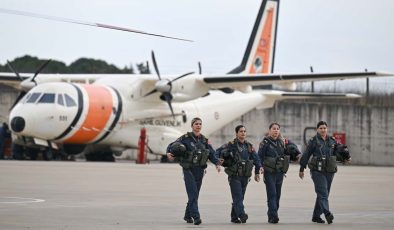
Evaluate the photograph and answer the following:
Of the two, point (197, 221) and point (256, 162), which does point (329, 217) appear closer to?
point (256, 162)

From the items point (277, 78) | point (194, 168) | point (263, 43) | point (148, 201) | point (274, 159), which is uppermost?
point (263, 43)

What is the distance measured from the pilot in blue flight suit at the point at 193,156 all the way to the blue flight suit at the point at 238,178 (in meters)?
0.21

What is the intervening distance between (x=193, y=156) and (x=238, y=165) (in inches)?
22.5

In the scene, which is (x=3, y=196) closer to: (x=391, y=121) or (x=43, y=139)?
(x=43, y=139)

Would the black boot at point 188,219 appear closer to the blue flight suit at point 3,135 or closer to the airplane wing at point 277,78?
the airplane wing at point 277,78

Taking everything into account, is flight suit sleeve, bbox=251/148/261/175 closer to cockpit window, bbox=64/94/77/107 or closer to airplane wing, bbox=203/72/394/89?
cockpit window, bbox=64/94/77/107

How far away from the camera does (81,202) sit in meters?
14.6

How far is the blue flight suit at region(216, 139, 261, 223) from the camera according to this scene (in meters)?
12.0

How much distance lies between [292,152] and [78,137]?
739 inches

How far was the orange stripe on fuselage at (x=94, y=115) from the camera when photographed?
30.7m

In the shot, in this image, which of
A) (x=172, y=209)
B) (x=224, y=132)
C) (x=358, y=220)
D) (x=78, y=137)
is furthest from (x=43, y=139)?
(x=358, y=220)

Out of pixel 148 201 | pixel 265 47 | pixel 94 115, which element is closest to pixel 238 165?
pixel 148 201

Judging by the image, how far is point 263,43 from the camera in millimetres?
38594

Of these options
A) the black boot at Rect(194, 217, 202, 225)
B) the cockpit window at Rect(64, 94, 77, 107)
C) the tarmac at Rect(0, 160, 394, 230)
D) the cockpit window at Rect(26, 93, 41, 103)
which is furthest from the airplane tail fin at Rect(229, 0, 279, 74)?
the black boot at Rect(194, 217, 202, 225)
